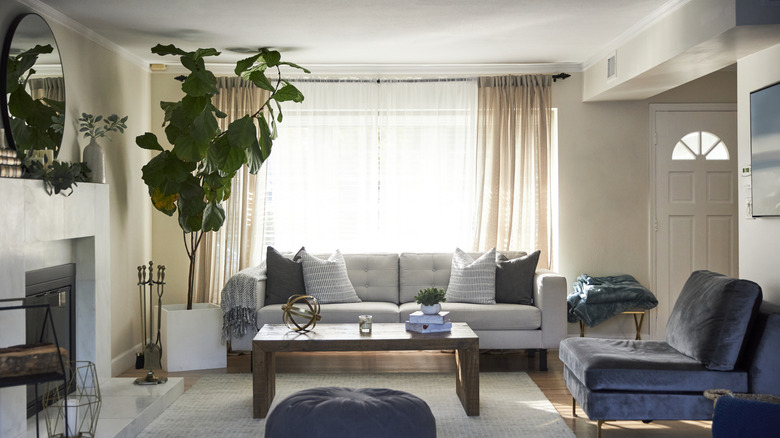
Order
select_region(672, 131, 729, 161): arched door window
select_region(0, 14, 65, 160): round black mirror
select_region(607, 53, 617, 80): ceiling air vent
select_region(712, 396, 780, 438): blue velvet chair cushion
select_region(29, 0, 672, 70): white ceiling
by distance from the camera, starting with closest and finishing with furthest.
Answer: select_region(712, 396, 780, 438): blue velvet chair cushion, select_region(0, 14, 65, 160): round black mirror, select_region(29, 0, 672, 70): white ceiling, select_region(607, 53, 617, 80): ceiling air vent, select_region(672, 131, 729, 161): arched door window

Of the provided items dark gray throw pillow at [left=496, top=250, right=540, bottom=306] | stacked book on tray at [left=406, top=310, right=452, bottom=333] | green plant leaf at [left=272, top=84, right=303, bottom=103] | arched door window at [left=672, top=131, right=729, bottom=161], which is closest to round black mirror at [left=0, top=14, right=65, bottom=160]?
green plant leaf at [left=272, top=84, right=303, bottom=103]

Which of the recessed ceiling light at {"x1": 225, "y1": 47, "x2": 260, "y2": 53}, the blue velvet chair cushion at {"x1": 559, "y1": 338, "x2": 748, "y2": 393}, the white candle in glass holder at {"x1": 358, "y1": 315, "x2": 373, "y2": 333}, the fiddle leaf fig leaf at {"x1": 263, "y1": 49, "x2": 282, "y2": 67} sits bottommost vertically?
the blue velvet chair cushion at {"x1": 559, "y1": 338, "x2": 748, "y2": 393}

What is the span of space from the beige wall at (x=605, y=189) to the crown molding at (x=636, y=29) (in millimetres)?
542

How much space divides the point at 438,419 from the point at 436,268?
80.9 inches

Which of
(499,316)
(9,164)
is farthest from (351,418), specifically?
(499,316)

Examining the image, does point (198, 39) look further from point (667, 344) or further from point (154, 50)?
point (667, 344)

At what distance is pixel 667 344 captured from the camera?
396 centimetres

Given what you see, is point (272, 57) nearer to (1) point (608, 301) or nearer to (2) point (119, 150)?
(2) point (119, 150)

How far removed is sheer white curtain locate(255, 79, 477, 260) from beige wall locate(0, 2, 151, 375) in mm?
1207

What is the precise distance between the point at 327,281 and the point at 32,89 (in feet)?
8.41

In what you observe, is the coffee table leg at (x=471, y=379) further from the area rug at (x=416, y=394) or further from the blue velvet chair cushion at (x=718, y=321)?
the blue velvet chair cushion at (x=718, y=321)

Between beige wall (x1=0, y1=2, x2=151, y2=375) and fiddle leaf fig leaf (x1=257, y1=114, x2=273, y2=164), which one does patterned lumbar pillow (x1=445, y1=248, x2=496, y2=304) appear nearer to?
fiddle leaf fig leaf (x1=257, y1=114, x2=273, y2=164)

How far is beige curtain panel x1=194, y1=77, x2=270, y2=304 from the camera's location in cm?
620

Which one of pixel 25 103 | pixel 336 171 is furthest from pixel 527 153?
pixel 25 103
